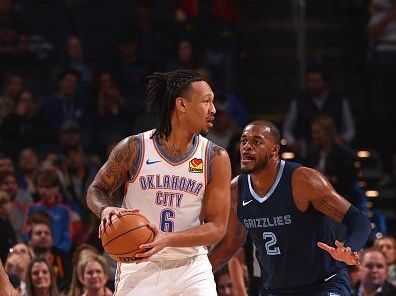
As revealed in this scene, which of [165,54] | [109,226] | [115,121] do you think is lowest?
[109,226]

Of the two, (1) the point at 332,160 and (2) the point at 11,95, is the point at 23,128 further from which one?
(1) the point at 332,160

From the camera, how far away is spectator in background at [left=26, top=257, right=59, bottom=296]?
909cm

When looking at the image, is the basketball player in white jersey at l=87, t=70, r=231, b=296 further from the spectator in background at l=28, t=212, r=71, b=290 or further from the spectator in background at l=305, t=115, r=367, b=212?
the spectator in background at l=305, t=115, r=367, b=212

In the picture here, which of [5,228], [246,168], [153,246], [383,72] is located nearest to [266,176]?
[246,168]

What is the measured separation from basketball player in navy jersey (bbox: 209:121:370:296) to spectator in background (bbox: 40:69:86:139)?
578 centimetres

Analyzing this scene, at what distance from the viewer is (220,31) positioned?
13.6 metres

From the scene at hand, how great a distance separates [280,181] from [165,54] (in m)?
6.68

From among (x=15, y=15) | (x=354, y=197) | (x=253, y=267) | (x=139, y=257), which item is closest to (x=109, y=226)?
(x=139, y=257)

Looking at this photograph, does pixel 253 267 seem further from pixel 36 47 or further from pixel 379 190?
pixel 36 47

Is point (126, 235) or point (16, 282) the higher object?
point (126, 235)

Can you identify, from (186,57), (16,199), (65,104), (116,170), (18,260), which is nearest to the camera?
(116,170)

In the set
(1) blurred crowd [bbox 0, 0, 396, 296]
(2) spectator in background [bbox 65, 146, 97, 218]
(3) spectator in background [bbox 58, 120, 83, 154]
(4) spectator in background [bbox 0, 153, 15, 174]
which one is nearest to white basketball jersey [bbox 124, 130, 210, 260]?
(1) blurred crowd [bbox 0, 0, 396, 296]

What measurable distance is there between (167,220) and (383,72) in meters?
7.29

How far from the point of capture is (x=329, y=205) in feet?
22.3
